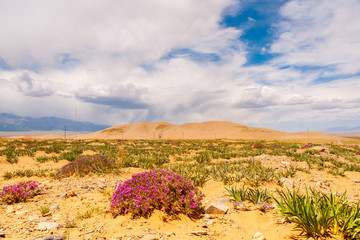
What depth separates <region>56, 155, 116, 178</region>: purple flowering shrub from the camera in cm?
809

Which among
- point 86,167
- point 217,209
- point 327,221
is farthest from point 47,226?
point 86,167

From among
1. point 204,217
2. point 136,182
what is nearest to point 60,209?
point 136,182

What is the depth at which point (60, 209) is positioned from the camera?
4.43m

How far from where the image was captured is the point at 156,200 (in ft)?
13.7

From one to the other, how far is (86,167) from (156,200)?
5450 mm

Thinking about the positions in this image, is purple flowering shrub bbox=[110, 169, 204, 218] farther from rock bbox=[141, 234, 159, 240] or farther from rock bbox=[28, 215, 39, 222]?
rock bbox=[28, 215, 39, 222]

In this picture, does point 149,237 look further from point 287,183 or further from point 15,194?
point 287,183

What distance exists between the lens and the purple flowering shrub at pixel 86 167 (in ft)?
26.5

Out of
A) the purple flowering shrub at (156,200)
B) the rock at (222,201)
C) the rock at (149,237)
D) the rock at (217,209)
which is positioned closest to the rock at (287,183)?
the rock at (222,201)

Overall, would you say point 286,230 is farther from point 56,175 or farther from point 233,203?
point 56,175

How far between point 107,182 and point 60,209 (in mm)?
2283

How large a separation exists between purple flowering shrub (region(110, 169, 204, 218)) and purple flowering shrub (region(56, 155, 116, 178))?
14.3ft

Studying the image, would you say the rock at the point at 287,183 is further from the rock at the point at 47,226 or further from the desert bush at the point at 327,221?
the rock at the point at 47,226

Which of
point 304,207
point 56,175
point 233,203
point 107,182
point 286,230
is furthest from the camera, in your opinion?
point 56,175
